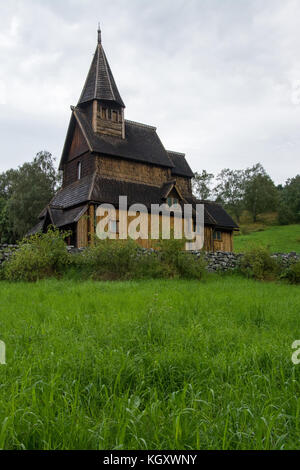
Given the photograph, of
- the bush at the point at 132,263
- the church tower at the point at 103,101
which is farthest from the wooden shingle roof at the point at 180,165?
the bush at the point at 132,263

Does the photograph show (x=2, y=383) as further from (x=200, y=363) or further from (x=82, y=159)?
(x=82, y=159)

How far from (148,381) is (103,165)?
67.6 feet

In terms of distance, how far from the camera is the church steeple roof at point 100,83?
81.0ft

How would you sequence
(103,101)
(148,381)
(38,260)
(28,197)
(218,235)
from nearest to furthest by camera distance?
(148,381), (38,260), (103,101), (218,235), (28,197)

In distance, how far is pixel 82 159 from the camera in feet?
79.5

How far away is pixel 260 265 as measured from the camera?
16.1 metres

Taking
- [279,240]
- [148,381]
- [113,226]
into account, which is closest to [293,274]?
[113,226]

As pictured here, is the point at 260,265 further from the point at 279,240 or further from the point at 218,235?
the point at 279,240

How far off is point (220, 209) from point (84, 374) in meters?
28.9

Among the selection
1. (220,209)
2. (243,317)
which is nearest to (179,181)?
(220,209)

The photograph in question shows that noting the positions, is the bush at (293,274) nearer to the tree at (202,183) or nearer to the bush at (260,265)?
the bush at (260,265)

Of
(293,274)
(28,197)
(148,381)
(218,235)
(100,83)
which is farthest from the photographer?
(28,197)

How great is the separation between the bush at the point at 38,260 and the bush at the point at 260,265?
802cm

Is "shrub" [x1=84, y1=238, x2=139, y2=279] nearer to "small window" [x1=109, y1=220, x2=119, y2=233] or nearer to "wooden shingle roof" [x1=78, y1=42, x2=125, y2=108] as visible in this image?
"small window" [x1=109, y1=220, x2=119, y2=233]
